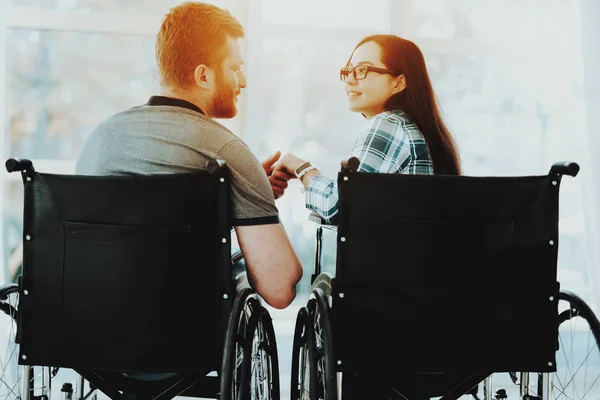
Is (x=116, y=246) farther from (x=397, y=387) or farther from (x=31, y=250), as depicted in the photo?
(x=397, y=387)

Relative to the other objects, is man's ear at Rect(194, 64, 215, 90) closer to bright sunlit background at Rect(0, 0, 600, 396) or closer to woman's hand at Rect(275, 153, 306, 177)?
woman's hand at Rect(275, 153, 306, 177)

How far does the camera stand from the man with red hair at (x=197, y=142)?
142 cm

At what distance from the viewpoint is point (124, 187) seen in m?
1.28

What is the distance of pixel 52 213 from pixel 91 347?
273 millimetres

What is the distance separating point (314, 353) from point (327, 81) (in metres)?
1.74

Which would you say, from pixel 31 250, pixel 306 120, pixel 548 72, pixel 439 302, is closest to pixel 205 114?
pixel 31 250

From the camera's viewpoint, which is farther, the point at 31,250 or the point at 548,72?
the point at 548,72

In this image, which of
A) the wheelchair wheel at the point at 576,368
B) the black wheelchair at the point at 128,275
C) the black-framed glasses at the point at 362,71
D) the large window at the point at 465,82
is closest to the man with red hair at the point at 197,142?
the black wheelchair at the point at 128,275

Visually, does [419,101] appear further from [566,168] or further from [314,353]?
[314,353]

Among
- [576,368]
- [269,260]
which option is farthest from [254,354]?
[576,368]

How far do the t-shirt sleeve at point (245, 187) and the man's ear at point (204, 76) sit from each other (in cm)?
25

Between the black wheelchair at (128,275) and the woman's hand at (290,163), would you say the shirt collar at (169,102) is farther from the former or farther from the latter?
the woman's hand at (290,163)

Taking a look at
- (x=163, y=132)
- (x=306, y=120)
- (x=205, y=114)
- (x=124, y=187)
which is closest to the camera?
(x=124, y=187)

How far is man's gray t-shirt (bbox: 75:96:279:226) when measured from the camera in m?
1.42
